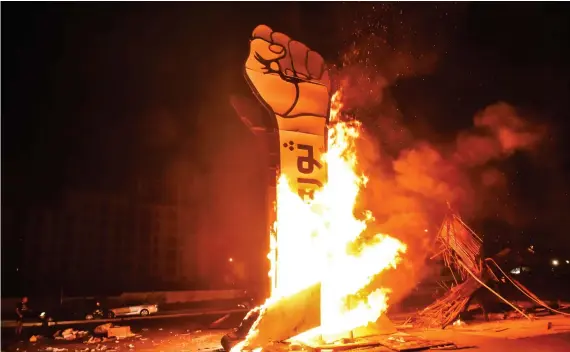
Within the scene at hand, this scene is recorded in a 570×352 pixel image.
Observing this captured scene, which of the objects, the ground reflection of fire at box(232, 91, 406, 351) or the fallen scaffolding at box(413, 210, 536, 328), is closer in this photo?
the ground reflection of fire at box(232, 91, 406, 351)

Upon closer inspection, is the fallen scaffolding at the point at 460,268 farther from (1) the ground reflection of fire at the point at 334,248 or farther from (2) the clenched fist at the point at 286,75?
(2) the clenched fist at the point at 286,75

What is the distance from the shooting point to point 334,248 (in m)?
12.1

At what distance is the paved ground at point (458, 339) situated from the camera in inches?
394

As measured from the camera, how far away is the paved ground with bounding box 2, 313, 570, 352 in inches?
394

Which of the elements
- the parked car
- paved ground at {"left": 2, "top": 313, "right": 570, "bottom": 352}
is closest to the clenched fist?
paved ground at {"left": 2, "top": 313, "right": 570, "bottom": 352}

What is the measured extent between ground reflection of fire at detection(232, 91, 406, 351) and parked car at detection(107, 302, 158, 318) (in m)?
17.9

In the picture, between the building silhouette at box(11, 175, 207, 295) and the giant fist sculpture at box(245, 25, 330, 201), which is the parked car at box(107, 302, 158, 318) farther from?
the giant fist sculpture at box(245, 25, 330, 201)

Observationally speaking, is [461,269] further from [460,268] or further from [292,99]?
[292,99]

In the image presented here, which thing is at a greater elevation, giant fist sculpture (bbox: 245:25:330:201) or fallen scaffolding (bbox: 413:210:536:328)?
giant fist sculpture (bbox: 245:25:330:201)

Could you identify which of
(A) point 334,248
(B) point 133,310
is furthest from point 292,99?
(B) point 133,310

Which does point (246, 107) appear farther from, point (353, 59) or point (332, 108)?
point (353, 59)

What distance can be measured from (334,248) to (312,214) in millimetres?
1145

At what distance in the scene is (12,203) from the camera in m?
33.5

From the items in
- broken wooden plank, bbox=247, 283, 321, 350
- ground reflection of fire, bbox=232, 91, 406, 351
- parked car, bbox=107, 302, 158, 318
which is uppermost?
ground reflection of fire, bbox=232, 91, 406, 351
